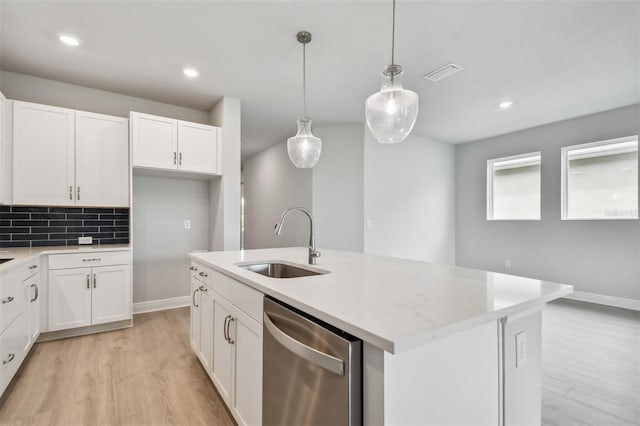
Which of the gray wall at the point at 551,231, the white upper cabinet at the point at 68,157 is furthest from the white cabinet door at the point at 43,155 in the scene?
the gray wall at the point at 551,231

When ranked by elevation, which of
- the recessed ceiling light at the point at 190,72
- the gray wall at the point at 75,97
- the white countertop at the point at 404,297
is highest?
the recessed ceiling light at the point at 190,72

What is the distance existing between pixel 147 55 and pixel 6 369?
8.45 ft

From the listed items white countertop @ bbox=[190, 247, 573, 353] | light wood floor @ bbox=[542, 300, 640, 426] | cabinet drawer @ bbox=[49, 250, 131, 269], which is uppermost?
white countertop @ bbox=[190, 247, 573, 353]

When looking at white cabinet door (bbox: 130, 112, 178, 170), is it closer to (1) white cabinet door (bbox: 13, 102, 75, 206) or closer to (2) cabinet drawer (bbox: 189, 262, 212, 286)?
(1) white cabinet door (bbox: 13, 102, 75, 206)

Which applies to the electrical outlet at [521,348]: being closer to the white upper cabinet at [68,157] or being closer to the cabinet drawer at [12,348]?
the cabinet drawer at [12,348]

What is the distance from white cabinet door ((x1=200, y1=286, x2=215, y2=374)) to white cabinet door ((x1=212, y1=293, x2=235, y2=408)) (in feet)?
0.21

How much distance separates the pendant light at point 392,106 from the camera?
1742mm

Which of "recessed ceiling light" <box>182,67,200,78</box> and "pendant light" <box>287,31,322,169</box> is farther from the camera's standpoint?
"recessed ceiling light" <box>182,67,200,78</box>

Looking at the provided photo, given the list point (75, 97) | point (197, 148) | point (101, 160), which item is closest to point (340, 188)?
point (197, 148)

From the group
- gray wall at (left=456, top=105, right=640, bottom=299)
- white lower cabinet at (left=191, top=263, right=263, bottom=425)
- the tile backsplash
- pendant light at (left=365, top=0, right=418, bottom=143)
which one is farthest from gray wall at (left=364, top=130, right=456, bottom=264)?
the tile backsplash

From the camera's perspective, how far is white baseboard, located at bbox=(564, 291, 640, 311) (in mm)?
3839

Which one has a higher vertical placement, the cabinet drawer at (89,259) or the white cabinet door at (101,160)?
the white cabinet door at (101,160)

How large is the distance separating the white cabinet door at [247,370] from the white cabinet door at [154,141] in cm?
244

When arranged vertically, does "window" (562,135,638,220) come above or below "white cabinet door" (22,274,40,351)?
above
